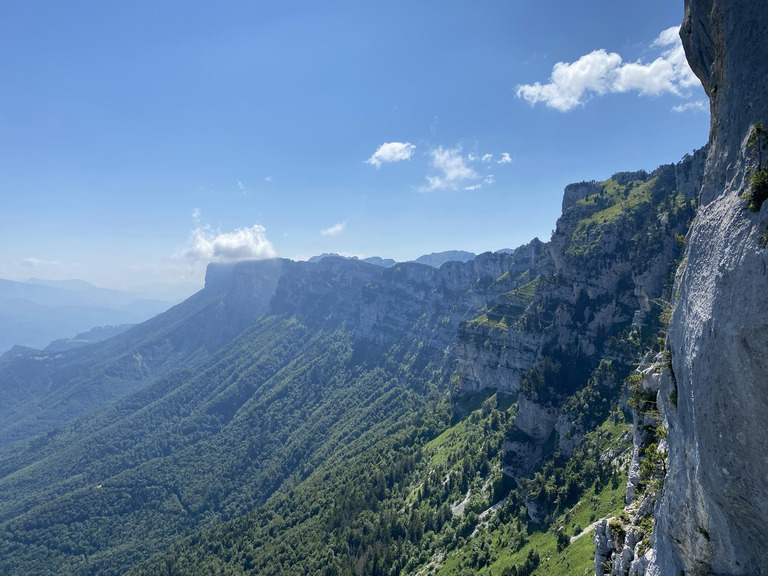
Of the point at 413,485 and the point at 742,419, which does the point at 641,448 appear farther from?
the point at 413,485

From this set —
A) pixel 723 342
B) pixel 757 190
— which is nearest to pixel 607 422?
pixel 723 342

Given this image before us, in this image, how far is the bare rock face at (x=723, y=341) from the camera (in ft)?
51.6

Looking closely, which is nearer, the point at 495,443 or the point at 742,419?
the point at 742,419

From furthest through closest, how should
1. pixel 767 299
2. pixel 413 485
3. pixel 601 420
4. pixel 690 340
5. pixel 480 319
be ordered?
pixel 480 319, pixel 413 485, pixel 601 420, pixel 690 340, pixel 767 299

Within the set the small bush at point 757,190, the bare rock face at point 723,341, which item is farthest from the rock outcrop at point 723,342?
the small bush at point 757,190

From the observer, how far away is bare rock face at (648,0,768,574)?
1572 centimetres

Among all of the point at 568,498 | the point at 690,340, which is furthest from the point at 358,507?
the point at 690,340

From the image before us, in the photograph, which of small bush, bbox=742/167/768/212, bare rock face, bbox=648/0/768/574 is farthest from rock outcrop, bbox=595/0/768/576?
small bush, bbox=742/167/768/212

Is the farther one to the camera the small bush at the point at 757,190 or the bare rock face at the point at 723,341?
the small bush at the point at 757,190

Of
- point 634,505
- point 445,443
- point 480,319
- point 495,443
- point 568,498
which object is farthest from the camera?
point 480,319

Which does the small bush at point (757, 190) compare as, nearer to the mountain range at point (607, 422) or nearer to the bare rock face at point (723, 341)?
the mountain range at point (607, 422)

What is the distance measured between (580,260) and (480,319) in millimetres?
63308

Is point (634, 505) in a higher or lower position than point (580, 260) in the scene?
lower

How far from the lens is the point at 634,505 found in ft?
119
